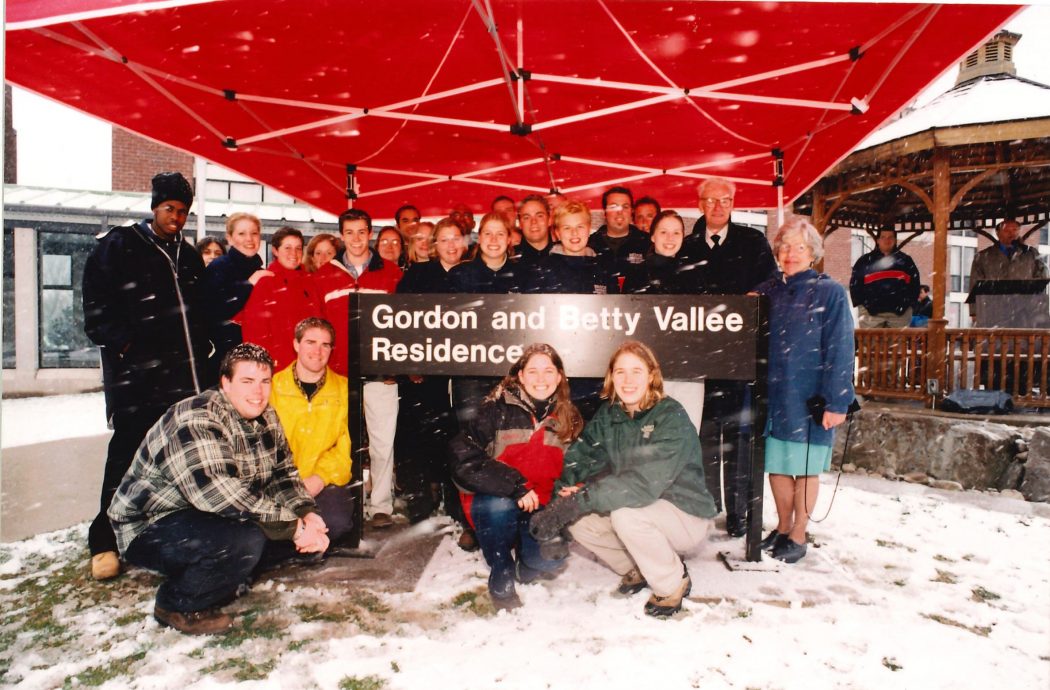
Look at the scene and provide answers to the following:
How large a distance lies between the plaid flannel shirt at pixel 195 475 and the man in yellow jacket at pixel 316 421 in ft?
1.32

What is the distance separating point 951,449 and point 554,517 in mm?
5111

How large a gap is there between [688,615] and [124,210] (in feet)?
34.4

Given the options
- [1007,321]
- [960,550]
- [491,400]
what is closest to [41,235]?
[491,400]

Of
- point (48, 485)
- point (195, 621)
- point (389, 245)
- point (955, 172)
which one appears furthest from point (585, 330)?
point (955, 172)

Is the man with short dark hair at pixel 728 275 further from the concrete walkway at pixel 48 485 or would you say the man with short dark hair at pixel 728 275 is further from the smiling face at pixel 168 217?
the concrete walkway at pixel 48 485

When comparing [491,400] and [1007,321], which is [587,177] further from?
[1007,321]

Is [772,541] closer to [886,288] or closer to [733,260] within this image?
[733,260]

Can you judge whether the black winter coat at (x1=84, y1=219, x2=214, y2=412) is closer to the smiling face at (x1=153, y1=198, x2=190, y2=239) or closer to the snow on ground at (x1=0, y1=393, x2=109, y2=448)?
the smiling face at (x1=153, y1=198, x2=190, y2=239)

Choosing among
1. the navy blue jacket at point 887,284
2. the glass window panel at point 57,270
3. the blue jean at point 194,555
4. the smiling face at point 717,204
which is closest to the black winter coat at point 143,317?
the blue jean at point 194,555

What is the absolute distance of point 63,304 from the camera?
22.5 ft

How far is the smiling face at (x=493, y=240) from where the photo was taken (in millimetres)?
3406

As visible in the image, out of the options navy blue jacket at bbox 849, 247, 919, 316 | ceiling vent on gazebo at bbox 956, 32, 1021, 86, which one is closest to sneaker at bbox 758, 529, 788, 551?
navy blue jacket at bbox 849, 247, 919, 316

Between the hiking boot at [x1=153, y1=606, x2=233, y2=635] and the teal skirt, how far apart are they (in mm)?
3027

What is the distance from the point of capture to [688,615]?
265 cm
